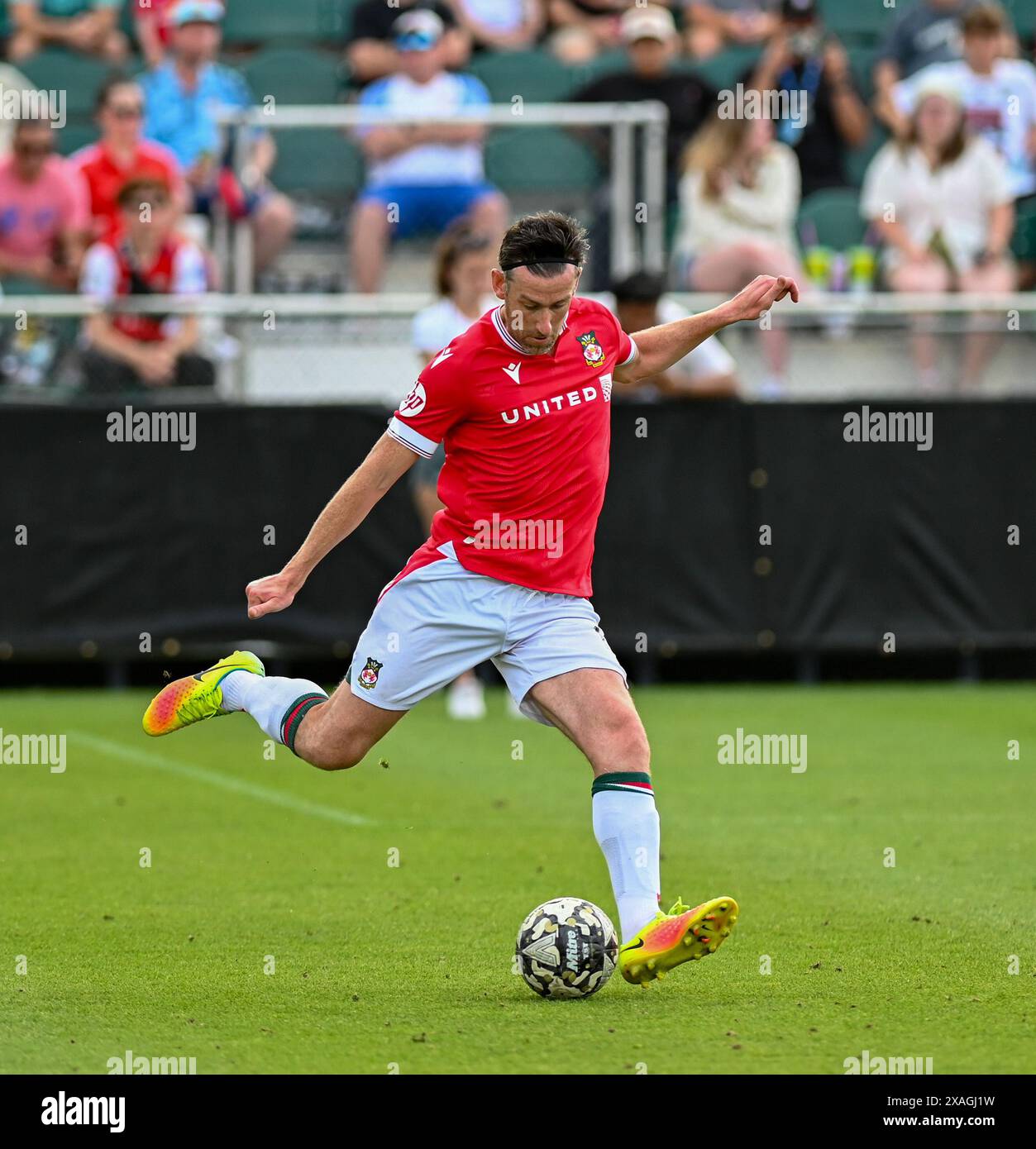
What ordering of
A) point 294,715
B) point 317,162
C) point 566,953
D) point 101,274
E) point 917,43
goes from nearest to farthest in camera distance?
point 566,953 → point 294,715 → point 101,274 → point 317,162 → point 917,43

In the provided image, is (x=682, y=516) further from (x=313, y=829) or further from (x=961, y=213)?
(x=313, y=829)

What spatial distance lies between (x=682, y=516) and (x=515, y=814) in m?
5.61

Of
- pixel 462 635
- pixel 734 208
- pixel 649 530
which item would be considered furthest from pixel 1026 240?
pixel 462 635

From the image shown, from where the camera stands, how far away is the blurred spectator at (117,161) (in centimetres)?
1670

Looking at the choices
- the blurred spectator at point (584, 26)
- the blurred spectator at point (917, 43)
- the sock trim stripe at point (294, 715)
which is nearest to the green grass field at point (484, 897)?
the sock trim stripe at point (294, 715)

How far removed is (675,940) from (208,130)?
12.7m

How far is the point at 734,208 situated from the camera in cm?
1677

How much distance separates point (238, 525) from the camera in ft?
50.8

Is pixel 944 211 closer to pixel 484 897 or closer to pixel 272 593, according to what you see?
pixel 484 897

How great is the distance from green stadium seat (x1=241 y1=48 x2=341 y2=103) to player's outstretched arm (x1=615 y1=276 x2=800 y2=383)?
39.9 ft

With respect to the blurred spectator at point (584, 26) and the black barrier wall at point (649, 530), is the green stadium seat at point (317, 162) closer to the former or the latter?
the black barrier wall at point (649, 530)

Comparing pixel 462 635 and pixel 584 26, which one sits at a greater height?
pixel 584 26

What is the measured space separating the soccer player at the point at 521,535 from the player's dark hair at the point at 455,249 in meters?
5.32
